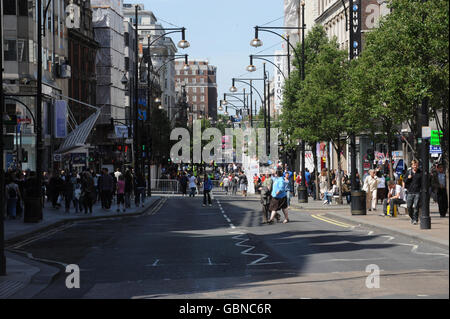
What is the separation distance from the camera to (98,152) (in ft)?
250

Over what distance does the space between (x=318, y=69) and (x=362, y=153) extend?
69.4ft

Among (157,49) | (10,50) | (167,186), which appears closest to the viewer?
(10,50)

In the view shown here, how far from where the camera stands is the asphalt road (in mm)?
11539

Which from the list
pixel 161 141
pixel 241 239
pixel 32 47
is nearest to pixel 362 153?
pixel 32 47

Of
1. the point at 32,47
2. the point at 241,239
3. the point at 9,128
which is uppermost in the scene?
the point at 32,47

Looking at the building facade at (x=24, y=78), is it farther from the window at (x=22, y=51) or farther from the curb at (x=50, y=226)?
the curb at (x=50, y=226)

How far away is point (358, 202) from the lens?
30.5m

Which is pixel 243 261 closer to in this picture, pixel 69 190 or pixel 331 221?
pixel 331 221

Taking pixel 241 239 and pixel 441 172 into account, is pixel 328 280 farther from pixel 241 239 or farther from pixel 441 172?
pixel 441 172

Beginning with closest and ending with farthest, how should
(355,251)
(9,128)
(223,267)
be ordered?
1. (223,267)
2. (355,251)
3. (9,128)

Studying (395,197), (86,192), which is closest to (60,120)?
(86,192)

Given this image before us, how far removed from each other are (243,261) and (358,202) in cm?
1519

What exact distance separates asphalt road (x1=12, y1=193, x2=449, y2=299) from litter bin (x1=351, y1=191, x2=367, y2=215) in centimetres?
337
